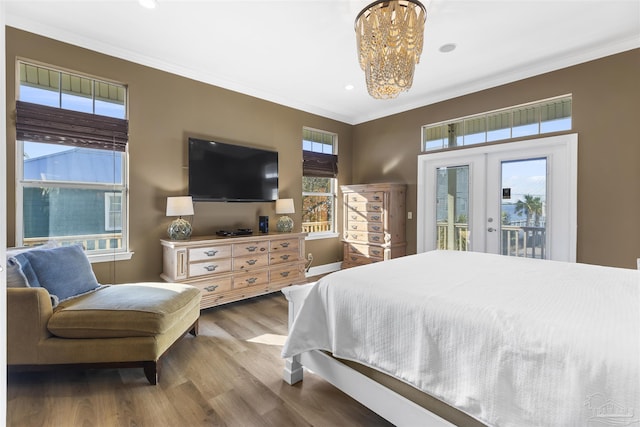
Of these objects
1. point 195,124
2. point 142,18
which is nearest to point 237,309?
point 195,124

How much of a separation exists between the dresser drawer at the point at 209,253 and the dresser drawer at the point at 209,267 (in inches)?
1.8

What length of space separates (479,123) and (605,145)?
1.32m

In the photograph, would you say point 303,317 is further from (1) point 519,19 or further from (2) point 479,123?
(2) point 479,123

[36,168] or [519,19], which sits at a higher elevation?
[519,19]

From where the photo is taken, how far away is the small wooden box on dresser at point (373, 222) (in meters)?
4.49

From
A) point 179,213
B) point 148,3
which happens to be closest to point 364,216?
point 179,213

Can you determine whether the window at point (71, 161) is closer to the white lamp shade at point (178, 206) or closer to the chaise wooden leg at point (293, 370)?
the white lamp shade at point (178, 206)

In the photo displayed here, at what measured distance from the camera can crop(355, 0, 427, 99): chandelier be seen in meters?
1.92

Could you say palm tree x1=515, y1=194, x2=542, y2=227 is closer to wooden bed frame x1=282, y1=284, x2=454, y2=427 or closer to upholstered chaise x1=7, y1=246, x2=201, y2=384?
wooden bed frame x1=282, y1=284, x2=454, y2=427

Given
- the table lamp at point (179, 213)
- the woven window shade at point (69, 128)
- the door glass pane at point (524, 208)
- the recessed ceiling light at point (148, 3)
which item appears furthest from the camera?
the door glass pane at point (524, 208)

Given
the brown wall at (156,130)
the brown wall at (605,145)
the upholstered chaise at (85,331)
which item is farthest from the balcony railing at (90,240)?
the brown wall at (605,145)

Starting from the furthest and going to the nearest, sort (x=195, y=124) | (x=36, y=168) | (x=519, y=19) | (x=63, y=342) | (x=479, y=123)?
1. (x=479, y=123)
2. (x=195, y=124)
3. (x=36, y=168)
4. (x=519, y=19)
5. (x=63, y=342)

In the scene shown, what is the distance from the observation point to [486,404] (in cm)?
112

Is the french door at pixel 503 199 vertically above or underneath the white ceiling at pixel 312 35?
underneath
